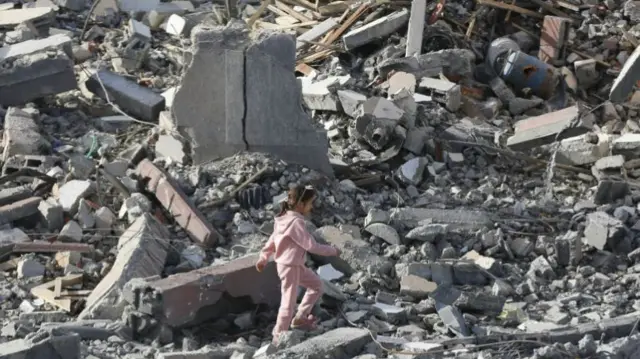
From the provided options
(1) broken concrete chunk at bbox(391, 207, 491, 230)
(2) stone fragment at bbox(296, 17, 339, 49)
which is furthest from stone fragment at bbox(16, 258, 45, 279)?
(2) stone fragment at bbox(296, 17, 339, 49)

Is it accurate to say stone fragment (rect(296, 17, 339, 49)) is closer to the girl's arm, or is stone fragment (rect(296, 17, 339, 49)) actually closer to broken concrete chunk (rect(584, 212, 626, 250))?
broken concrete chunk (rect(584, 212, 626, 250))

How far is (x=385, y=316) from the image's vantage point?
322 inches

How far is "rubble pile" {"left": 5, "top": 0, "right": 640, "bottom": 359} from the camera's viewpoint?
312 inches

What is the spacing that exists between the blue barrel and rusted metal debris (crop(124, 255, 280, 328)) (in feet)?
18.1

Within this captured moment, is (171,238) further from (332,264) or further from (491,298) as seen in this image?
(491,298)

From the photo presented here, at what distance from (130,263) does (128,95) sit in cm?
375

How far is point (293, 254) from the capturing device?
24.1ft

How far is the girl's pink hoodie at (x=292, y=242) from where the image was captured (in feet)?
→ 23.9

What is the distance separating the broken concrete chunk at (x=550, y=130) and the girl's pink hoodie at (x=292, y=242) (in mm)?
4190

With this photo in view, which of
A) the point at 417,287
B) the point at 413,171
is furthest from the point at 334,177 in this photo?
the point at 417,287

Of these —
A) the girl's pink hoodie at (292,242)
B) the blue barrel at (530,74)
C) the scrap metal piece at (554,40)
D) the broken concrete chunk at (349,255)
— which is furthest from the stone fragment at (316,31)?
the girl's pink hoodie at (292,242)

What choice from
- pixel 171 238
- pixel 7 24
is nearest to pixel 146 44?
pixel 7 24

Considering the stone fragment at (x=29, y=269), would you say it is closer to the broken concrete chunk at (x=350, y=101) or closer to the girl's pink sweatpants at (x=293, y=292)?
the girl's pink sweatpants at (x=293, y=292)

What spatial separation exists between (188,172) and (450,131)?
110 inches
